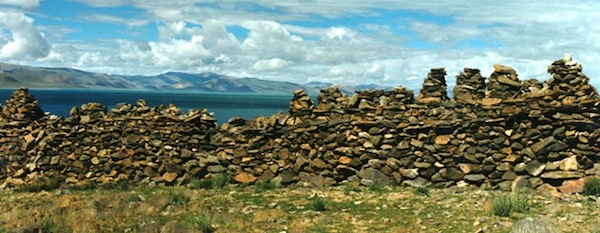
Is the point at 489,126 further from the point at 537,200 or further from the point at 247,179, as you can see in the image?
the point at 247,179

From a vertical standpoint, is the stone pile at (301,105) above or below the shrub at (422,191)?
above

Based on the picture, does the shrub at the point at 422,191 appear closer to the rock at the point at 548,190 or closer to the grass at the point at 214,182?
the rock at the point at 548,190

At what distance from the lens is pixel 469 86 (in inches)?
640

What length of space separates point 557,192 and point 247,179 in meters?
8.87

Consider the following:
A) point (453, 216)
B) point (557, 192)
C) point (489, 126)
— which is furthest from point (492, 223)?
point (489, 126)

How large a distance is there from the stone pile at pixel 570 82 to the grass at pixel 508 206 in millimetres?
4154

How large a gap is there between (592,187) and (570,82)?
3016mm

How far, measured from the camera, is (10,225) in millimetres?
12711

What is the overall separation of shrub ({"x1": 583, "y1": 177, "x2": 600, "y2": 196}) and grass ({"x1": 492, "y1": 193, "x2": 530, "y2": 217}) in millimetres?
2283

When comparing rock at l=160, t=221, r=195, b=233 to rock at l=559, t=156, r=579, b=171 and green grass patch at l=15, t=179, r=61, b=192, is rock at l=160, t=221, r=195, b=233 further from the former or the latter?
green grass patch at l=15, t=179, r=61, b=192

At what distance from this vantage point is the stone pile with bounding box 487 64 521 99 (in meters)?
15.8

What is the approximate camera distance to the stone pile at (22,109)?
2130 centimetres

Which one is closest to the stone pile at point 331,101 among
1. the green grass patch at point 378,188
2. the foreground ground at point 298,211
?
the foreground ground at point 298,211

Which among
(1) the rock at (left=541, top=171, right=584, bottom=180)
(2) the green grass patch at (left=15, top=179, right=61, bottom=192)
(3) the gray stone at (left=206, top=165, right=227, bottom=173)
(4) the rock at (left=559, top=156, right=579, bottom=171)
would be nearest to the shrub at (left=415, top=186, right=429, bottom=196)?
(1) the rock at (left=541, top=171, right=584, bottom=180)
